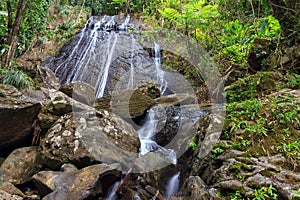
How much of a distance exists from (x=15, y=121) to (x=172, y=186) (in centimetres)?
337

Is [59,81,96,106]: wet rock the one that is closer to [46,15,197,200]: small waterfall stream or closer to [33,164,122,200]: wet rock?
[46,15,197,200]: small waterfall stream

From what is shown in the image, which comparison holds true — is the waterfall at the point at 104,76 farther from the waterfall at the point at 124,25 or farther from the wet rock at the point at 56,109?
the wet rock at the point at 56,109

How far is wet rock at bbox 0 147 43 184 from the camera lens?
13.9ft

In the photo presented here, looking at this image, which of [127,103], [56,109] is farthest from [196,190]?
[127,103]

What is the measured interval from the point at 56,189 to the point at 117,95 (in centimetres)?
377

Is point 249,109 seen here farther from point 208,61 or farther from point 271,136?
point 208,61

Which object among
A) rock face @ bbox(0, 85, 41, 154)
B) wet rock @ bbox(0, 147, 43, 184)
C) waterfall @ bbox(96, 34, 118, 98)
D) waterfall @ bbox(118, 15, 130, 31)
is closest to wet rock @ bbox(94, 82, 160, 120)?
rock face @ bbox(0, 85, 41, 154)

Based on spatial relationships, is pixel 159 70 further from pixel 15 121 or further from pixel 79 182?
pixel 79 182

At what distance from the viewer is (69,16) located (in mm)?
16188

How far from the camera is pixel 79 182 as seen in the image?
3.50 meters

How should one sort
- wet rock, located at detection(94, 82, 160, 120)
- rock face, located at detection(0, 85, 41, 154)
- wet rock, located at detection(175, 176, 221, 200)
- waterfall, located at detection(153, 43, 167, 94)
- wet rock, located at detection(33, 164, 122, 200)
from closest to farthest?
1. wet rock, located at detection(175, 176, 221, 200)
2. wet rock, located at detection(33, 164, 122, 200)
3. rock face, located at detection(0, 85, 41, 154)
4. wet rock, located at detection(94, 82, 160, 120)
5. waterfall, located at detection(153, 43, 167, 94)

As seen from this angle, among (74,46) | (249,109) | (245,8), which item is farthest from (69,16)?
(249,109)

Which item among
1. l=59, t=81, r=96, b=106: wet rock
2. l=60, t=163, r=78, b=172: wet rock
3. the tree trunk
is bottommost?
l=60, t=163, r=78, b=172: wet rock

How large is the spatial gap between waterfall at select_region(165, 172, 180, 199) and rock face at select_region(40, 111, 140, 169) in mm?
833
